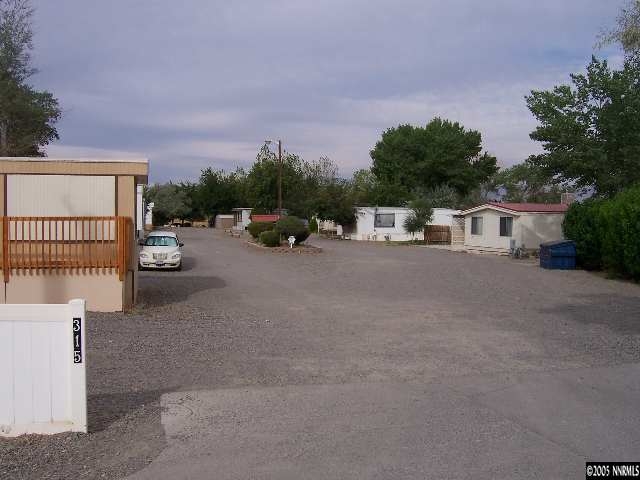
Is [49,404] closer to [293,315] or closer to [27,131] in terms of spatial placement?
[293,315]

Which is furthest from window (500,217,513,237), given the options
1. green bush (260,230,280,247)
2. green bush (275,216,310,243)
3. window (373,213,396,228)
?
window (373,213,396,228)

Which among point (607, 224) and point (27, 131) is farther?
point (27, 131)

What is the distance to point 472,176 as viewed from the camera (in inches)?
2990

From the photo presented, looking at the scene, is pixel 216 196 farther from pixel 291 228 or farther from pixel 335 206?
pixel 291 228

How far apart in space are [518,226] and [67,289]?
89.2ft

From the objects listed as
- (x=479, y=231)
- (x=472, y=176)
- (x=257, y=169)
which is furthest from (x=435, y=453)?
(x=472, y=176)

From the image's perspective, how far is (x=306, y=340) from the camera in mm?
11375

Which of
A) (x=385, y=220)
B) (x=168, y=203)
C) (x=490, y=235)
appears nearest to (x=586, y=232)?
(x=490, y=235)

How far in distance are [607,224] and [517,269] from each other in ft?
14.0

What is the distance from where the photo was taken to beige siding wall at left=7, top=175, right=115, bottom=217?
46.2 ft

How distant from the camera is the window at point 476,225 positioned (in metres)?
40.7

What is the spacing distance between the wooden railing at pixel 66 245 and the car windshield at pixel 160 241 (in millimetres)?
12331

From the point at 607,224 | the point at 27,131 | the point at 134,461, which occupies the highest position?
the point at 27,131

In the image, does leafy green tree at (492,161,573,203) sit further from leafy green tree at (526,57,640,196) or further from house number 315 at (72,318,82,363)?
house number 315 at (72,318,82,363)
